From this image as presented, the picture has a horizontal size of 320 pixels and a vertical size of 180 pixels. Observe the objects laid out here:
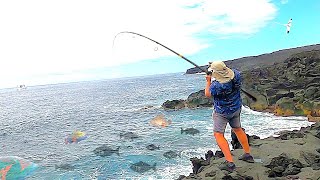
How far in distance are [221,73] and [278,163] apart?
131 inches

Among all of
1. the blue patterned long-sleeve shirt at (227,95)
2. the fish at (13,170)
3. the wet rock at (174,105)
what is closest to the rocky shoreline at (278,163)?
the blue patterned long-sleeve shirt at (227,95)

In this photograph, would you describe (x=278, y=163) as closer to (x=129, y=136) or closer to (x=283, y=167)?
(x=283, y=167)

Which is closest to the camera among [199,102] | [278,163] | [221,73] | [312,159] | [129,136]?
[221,73]

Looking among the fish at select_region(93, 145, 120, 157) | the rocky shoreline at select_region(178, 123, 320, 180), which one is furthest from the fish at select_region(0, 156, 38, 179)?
the rocky shoreline at select_region(178, 123, 320, 180)

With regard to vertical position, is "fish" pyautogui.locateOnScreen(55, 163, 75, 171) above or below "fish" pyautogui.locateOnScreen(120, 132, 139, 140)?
below

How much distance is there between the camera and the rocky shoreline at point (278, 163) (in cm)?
841

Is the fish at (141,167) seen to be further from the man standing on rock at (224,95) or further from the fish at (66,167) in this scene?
the man standing on rock at (224,95)

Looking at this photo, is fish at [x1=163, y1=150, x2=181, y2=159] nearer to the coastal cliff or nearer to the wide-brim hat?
the coastal cliff

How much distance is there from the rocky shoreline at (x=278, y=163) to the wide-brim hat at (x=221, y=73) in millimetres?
2485

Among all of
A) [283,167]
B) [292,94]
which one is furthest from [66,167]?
[292,94]

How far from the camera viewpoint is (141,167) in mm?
19672

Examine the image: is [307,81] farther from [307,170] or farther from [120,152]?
[307,170]

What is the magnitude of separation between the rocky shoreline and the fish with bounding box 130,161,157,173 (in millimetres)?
6979

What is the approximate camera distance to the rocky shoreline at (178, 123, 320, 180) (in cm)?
841
